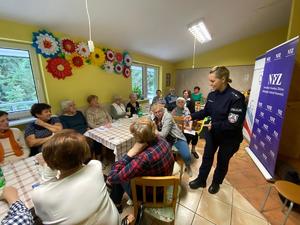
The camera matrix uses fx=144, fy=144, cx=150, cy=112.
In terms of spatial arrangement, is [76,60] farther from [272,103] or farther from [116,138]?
[272,103]

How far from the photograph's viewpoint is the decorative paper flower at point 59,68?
88.9 inches

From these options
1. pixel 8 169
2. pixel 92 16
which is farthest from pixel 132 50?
pixel 8 169

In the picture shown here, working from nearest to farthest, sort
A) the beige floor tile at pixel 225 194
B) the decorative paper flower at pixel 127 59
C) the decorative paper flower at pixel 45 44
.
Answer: the beige floor tile at pixel 225 194, the decorative paper flower at pixel 45 44, the decorative paper flower at pixel 127 59

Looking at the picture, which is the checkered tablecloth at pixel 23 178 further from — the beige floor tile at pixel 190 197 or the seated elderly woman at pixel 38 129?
the beige floor tile at pixel 190 197

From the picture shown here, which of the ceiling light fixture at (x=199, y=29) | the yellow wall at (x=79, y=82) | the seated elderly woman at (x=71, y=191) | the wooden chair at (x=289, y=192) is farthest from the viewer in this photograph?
the ceiling light fixture at (x=199, y=29)

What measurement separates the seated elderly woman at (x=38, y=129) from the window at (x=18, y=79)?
1.90ft

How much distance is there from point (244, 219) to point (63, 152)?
1.75 meters

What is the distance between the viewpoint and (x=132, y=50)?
3672 millimetres

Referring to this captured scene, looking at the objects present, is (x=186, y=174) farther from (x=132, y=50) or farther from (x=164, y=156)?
(x=132, y=50)

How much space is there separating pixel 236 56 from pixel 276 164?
387 centimetres

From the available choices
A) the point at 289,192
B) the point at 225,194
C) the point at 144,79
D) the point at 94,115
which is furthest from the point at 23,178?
the point at 144,79

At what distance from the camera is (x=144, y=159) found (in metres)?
0.98

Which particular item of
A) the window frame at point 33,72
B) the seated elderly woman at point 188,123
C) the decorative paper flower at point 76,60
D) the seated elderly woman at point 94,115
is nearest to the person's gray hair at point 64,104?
the window frame at point 33,72

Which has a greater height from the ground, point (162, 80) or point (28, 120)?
point (162, 80)
